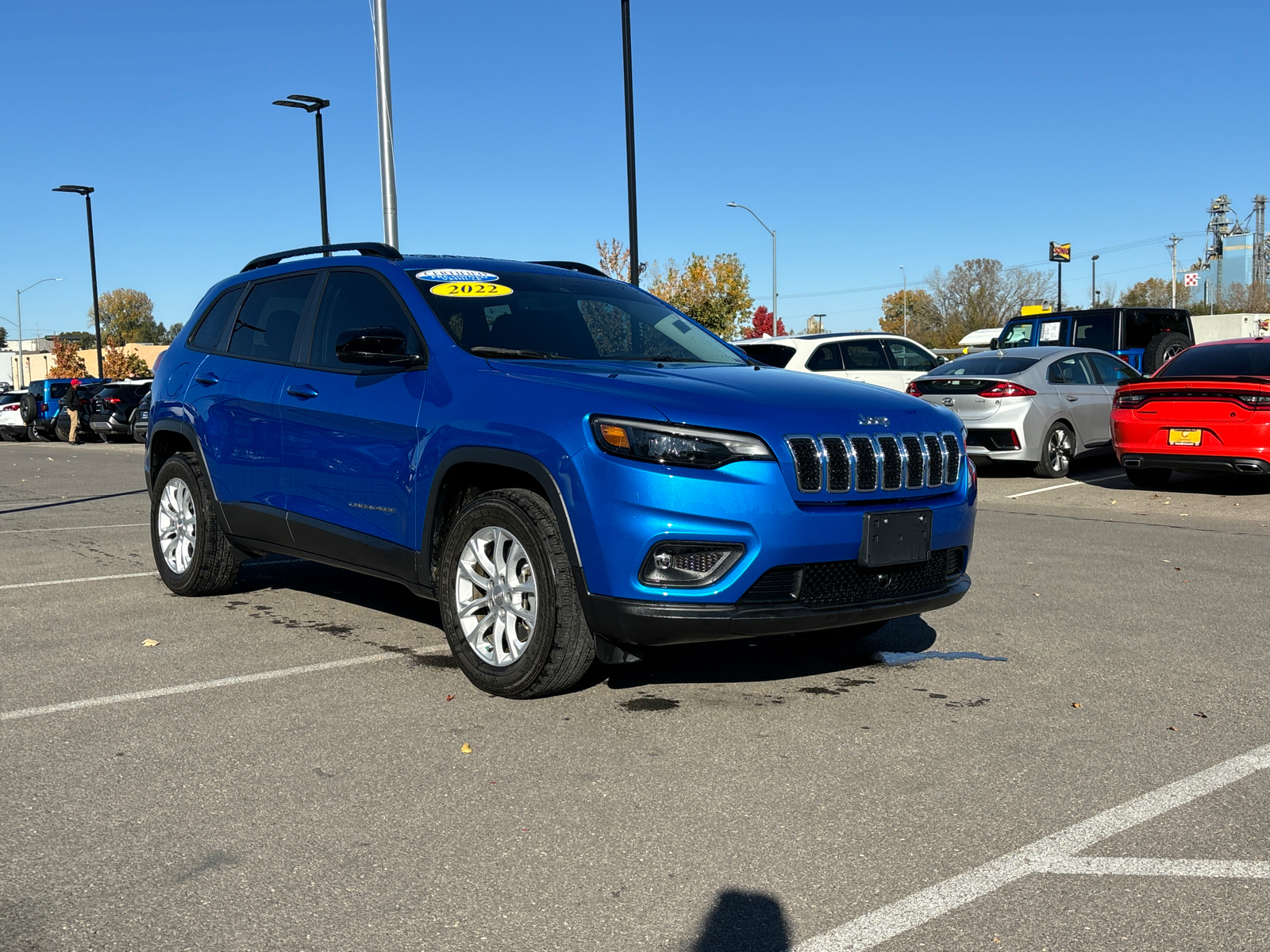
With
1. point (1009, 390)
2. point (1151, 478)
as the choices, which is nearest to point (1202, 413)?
point (1151, 478)

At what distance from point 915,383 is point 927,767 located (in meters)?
11.6

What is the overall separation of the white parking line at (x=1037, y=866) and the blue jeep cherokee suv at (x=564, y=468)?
49.9 inches

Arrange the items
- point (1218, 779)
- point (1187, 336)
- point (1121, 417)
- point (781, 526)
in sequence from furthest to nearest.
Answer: point (1187, 336)
point (1121, 417)
point (781, 526)
point (1218, 779)

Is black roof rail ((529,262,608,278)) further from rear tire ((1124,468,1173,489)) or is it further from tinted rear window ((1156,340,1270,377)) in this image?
rear tire ((1124,468,1173,489))

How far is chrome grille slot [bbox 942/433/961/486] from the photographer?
505 centimetres

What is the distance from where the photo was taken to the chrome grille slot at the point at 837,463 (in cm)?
454

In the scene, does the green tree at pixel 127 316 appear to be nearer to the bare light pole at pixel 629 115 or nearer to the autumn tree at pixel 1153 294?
the autumn tree at pixel 1153 294

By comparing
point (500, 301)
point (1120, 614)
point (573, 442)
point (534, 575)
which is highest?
point (500, 301)

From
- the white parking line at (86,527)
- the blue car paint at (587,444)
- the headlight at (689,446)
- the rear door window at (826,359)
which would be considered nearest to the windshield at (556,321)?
the blue car paint at (587,444)

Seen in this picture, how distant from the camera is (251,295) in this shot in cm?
698

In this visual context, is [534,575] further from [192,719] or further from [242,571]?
[242,571]

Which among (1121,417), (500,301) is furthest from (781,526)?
(1121,417)

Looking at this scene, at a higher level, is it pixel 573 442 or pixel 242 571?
pixel 573 442

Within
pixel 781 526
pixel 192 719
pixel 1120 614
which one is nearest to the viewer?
pixel 781 526
